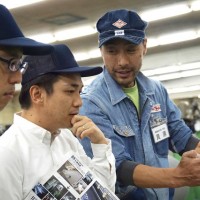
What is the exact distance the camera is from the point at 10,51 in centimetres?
148

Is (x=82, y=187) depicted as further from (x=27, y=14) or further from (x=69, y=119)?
(x=27, y=14)

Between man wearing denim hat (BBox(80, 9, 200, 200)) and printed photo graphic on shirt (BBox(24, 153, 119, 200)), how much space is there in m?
0.26

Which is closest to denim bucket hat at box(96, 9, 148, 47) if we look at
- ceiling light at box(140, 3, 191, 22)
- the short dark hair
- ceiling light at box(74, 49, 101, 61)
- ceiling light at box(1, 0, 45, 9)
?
the short dark hair

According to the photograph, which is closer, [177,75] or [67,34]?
[67,34]

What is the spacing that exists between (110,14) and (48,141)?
2.77 ft

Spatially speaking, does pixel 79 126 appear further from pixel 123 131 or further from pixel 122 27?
pixel 122 27

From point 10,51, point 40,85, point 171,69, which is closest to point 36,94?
point 40,85

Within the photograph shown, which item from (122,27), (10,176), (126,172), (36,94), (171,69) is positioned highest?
(171,69)

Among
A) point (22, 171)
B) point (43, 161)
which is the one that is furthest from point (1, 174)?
point (43, 161)

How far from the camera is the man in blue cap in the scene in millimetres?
1450

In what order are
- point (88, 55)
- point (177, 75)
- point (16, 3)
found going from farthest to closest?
point (177, 75)
point (88, 55)
point (16, 3)

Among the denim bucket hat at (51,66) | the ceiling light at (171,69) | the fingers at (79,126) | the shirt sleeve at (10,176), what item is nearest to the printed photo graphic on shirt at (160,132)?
the fingers at (79,126)

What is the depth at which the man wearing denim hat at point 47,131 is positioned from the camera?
5.16ft

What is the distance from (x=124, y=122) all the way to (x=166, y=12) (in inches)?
322
